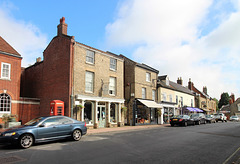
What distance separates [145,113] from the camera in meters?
26.3

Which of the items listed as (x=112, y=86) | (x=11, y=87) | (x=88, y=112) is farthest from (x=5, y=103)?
(x=112, y=86)

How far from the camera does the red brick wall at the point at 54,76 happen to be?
58.2ft

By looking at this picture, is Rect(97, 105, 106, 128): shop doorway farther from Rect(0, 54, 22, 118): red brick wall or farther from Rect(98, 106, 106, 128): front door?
Rect(0, 54, 22, 118): red brick wall

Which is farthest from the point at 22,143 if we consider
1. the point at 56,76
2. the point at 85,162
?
the point at 56,76

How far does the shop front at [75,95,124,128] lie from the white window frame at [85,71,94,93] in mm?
940

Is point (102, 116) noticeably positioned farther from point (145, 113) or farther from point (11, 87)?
point (11, 87)

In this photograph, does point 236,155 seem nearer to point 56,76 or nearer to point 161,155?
point 161,155

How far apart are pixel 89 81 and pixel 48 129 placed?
989 centimetres

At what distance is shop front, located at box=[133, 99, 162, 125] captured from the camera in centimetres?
2416

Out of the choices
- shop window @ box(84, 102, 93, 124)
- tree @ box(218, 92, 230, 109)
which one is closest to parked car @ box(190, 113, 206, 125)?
shop window @ box(84, 102, 93, 124)

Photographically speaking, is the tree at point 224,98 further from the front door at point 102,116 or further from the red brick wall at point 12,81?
the red brick wall at point 12,81

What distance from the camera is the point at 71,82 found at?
57.2ft

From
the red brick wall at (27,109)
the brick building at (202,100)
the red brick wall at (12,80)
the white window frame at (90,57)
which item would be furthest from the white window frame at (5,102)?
the brick building at (202,100)

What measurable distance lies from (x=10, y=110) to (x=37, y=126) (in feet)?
35.6
